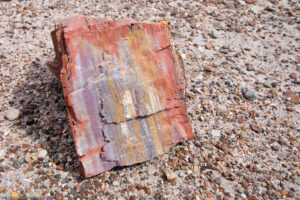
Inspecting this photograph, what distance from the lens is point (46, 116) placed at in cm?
300

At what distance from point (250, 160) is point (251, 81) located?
1.10m

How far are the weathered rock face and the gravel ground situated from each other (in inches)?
7.9

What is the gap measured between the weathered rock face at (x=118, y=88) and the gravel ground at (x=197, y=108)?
0.66ft

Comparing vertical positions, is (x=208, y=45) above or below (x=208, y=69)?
above

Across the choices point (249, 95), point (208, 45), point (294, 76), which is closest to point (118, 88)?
point (249, 95)

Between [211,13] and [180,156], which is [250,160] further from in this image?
[211,13]

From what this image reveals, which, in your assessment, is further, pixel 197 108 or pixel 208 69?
pixel 208 69

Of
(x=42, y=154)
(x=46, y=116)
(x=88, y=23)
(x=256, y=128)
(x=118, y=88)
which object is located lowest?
(x=256, y=128)

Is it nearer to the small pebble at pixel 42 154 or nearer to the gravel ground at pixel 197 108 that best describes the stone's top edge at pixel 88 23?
the gravel ground at pixel 197 108

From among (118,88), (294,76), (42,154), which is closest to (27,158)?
(42,154)

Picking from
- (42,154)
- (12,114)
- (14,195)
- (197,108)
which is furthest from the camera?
(197,108)

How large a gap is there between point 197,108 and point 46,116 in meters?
1.46

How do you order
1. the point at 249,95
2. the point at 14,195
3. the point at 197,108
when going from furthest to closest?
the point at 249,95, the point at 197,108, the point at 14,195

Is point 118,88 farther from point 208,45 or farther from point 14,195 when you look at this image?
point 208,45
